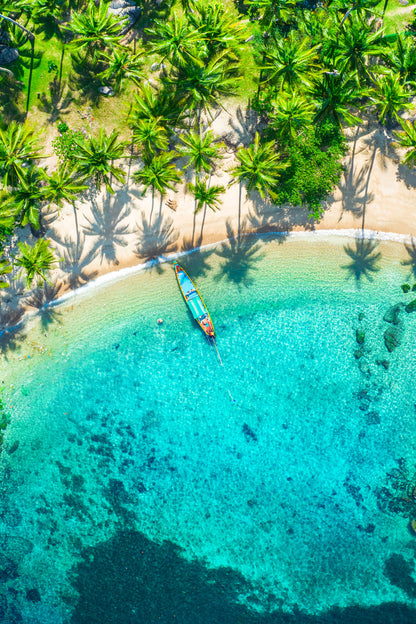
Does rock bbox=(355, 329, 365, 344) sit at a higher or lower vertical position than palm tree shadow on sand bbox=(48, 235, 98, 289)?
lower

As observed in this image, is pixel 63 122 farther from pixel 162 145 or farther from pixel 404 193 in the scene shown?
pixel 404 193

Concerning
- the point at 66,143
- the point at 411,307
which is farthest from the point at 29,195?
the point at 411,307

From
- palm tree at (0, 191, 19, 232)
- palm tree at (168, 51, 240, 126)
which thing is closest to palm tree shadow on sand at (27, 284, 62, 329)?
palm tree at (0, 191, 19, 232)

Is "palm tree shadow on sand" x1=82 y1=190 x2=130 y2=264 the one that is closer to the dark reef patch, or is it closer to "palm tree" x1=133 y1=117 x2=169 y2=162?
"palm tree" x1=133 y1=117 x2=169 y2=162

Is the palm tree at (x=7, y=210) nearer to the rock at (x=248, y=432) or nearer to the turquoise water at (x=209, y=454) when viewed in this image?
the turquoise water at (x=209, y=454)

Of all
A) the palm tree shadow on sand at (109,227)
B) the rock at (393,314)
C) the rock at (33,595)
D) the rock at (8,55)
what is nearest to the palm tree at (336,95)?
the rock at (393,314)

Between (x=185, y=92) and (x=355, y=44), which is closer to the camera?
(x=355, y=44)

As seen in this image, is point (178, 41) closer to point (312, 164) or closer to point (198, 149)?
point (198, 149)
